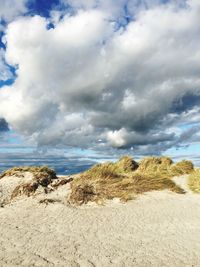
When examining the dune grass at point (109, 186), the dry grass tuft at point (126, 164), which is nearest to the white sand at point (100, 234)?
the dune grass at point (109, 186)

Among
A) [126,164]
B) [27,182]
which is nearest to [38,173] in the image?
[27,182]

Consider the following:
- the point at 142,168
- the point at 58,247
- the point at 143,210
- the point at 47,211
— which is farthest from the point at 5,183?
the point at 142,168

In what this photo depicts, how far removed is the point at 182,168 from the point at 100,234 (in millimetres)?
14391

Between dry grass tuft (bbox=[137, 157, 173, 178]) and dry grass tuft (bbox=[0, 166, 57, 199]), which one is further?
dry grass tuft (bbox=[137, 157, 173, 178])

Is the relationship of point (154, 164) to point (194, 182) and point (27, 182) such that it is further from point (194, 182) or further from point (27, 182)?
point (27, 182)

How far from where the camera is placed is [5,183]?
14.7 m

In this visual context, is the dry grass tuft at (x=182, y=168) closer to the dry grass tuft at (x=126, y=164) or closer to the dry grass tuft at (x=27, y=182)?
the dry grass tuft at (x=126, y=164)

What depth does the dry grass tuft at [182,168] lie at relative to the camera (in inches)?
875

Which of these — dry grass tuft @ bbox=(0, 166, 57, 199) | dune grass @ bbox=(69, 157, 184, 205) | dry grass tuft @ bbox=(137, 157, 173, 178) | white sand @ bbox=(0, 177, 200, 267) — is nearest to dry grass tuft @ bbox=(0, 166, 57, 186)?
dry grass tuft @ bbox=(0, 166, 57, 199)

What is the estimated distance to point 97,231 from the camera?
1005cm

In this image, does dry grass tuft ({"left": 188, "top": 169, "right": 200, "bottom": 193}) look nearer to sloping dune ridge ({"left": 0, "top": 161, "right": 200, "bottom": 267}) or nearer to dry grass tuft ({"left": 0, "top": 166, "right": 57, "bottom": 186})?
sloping dune ridge ({"left": 0, "top": 161, "right": 200, "bottom": 267})

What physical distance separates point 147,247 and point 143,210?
13.0 ft

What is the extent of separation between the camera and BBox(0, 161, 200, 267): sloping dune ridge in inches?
312

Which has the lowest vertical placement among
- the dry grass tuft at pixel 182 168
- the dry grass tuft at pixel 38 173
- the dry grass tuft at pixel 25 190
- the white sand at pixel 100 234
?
the white sand at pixel 100 234
